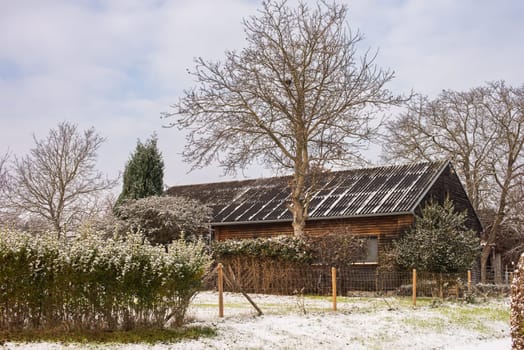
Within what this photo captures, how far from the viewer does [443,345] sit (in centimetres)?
1471

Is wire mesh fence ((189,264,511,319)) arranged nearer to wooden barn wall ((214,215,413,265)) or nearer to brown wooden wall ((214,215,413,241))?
wooden barn wall ((214,215,413,265))

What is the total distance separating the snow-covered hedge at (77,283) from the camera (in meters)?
12.5

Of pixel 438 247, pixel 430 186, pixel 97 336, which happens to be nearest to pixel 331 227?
pixel 430 186

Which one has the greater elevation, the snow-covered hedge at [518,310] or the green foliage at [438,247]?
the green foliage at [438,247]

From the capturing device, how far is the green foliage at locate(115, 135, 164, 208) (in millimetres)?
33844

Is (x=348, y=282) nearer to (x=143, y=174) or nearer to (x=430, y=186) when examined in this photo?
(x=430, y=186)

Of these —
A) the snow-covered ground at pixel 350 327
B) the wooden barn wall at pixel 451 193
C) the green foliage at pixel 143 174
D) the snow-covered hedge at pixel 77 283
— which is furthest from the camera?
the green foliage at pixel 143 174

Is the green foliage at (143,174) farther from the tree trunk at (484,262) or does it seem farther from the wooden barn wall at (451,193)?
the tree trunk at (484,262)

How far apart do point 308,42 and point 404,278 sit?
9.70 meters

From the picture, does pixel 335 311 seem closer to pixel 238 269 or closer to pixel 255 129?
pixel 238 269

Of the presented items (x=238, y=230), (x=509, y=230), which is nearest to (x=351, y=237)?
(x=238, y=230)

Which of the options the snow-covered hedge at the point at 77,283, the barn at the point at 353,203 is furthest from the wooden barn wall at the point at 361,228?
the snow-covered hedge at the point at 77,283

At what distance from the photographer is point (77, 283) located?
1262 centimetres

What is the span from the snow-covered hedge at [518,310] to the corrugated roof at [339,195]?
663 inches
